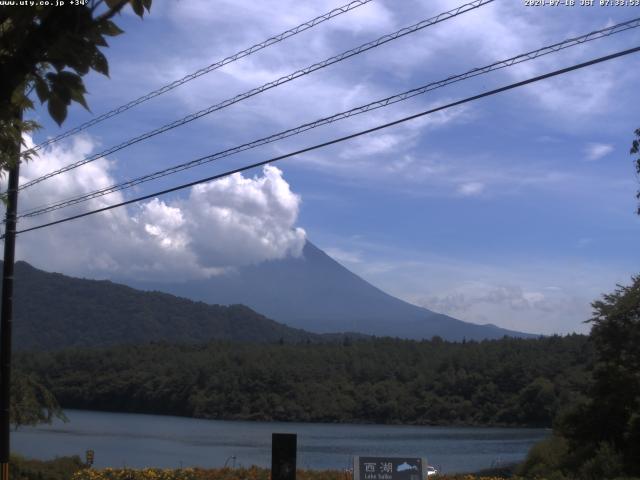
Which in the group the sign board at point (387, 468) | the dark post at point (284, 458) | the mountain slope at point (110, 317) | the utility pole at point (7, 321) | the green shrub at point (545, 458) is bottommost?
the green shrub at point (545, 458)

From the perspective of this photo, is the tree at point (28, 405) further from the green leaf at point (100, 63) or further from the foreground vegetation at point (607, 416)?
the green leaf at point (100, 63)

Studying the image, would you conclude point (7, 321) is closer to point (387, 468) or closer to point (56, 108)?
point (387, 468)

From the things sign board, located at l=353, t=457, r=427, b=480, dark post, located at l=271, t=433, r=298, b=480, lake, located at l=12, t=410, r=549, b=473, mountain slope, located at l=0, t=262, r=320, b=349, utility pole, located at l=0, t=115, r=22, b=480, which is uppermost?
mountain slope, located at l=0, t=262, r=320, b=349

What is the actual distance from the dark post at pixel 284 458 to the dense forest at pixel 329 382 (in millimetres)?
46920

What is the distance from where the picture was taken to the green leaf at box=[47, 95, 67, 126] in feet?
12.0

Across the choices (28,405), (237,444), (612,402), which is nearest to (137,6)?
(28,405)

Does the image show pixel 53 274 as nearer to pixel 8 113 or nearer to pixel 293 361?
pixel 293 361

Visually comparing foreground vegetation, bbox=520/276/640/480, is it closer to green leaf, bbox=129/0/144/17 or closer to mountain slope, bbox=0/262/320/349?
green leaf, bbox=129/0/144/17

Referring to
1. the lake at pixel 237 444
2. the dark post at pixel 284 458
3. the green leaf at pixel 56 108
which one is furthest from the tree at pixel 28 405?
the green leaf at pixel 56 108

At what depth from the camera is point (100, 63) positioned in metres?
3.67

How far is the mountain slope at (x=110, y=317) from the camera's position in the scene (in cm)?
12562

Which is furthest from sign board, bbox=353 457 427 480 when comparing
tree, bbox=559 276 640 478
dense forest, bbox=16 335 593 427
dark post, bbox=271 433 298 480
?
dense forest, bbox=16 335 593 427

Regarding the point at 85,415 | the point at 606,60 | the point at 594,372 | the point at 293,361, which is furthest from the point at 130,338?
the point at 606,60

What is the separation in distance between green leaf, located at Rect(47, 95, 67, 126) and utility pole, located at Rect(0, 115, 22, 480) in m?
11.1
